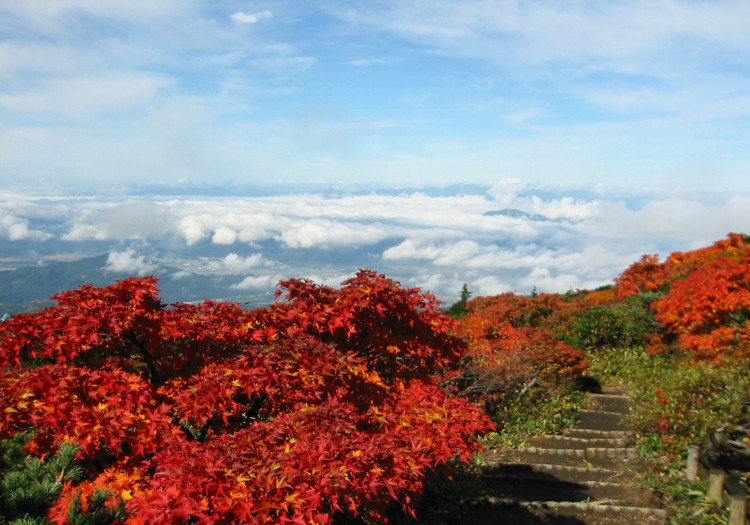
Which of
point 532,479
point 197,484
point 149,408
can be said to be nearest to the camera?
point 197,484

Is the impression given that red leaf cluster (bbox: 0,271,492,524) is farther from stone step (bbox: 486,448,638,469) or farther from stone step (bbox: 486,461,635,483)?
stone step (bbox: 486,448,638,469)

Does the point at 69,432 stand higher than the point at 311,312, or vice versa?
the point at 311,312

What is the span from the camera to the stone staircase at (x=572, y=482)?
7.29 meters

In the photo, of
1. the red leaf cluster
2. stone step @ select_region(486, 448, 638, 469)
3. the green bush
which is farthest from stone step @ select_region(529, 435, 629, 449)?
the green bush

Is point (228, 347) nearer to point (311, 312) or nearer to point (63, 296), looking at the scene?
point (311, 312)

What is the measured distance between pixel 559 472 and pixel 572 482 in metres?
0.36

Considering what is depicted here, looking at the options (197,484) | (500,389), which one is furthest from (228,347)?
(500,389)

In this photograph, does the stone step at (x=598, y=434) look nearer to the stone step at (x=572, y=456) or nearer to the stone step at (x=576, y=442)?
the stone step at (x=576, y=442)

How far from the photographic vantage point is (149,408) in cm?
402

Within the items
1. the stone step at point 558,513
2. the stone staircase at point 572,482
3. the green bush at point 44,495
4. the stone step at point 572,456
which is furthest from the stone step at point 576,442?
the green bush at point 44,495

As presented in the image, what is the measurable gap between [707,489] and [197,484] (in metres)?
7.62

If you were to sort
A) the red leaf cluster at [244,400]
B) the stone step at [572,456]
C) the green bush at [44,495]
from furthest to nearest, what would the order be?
the stone step at [572,456] → the green bush at [44,495] → the red leaf cluster at [244,400]

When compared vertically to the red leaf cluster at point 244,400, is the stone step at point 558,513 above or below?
below

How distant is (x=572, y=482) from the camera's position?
870 cm
